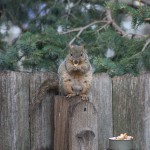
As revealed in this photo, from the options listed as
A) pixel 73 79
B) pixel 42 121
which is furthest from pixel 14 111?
pixel 73 79

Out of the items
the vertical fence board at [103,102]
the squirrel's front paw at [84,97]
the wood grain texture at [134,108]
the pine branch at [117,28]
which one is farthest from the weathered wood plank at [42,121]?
the pine branch at [117,28]

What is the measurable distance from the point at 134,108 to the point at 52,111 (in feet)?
1.85

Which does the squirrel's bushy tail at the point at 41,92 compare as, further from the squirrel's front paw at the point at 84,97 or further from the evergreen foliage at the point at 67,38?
the evergreen foliage at the point at 67,38

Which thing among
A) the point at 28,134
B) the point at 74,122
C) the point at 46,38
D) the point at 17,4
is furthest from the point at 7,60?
the point at 17,4

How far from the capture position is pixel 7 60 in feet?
11.1

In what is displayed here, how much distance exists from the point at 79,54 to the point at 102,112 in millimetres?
414

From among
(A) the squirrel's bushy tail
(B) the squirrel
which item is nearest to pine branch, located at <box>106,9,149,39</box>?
(B) the squirrel

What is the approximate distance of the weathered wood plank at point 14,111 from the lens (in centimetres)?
290

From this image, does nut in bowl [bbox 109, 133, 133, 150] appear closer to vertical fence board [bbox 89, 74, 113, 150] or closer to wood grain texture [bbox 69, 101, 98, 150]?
wood grain texture [bbox 69, 101, 98, 150]

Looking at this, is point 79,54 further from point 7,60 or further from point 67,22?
point 67,22

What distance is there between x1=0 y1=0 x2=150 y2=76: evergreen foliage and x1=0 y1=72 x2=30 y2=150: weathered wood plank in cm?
48

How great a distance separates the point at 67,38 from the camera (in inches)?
153

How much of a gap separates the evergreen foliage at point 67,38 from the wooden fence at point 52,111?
0.22 metres

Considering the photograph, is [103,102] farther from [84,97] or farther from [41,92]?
[41,92]
